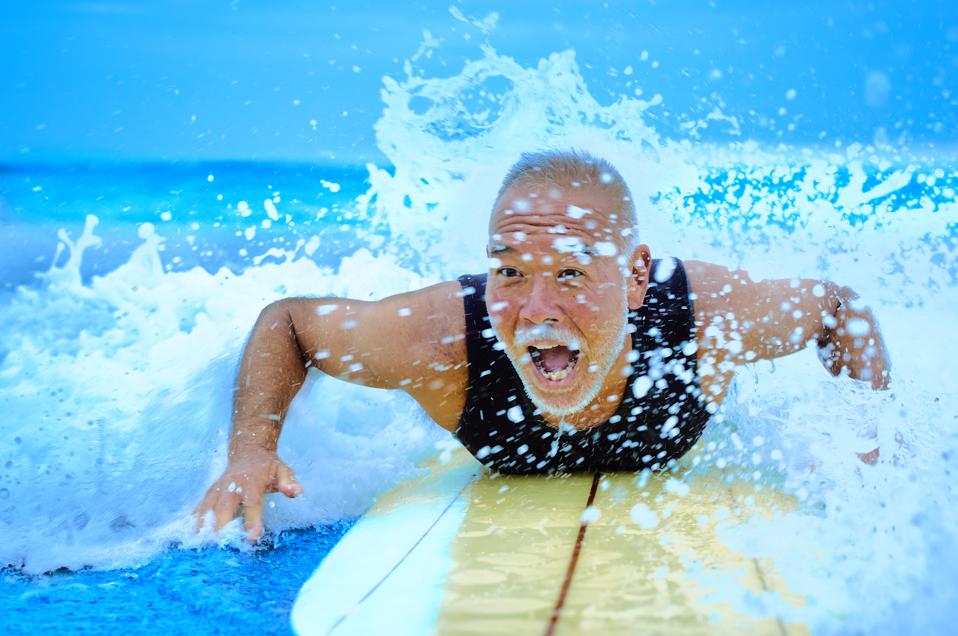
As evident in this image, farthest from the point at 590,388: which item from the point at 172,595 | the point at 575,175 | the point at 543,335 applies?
the point at 172,595

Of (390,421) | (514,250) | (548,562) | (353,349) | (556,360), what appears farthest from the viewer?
(390,421)

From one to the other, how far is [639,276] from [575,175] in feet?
1.03

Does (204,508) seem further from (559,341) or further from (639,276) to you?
(639,276)

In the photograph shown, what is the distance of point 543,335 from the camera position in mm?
2166

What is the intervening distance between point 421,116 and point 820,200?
6.14 meters

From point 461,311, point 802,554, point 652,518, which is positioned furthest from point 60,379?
point 802,554

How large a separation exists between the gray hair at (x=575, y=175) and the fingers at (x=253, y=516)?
943mm

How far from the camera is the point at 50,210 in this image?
843 cm

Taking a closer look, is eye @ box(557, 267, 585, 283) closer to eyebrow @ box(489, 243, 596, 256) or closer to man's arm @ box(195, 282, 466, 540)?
eyebrow @ box(489, 243, 596, 256)

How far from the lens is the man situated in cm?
218

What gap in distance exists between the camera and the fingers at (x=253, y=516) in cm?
203

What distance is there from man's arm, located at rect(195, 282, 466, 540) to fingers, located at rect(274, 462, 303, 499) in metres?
0.11

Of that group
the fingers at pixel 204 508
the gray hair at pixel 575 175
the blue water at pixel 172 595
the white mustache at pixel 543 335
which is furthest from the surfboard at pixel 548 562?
the gray hair at pixel 575 175

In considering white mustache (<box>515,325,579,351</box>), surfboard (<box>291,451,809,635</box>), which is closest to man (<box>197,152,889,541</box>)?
white mustache (<box>515,325,579,351</box>)
